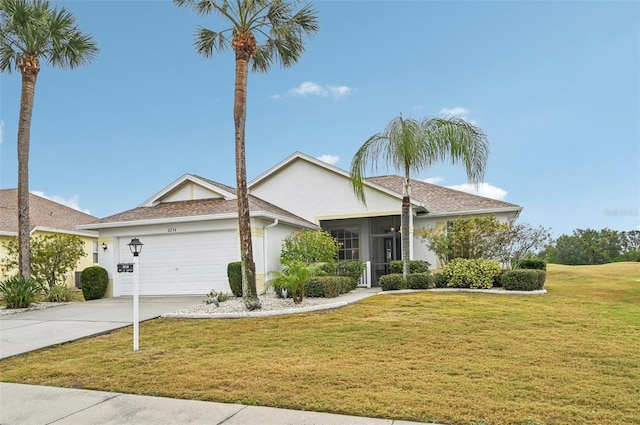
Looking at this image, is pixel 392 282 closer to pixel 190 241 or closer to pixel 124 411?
pixel 190 241

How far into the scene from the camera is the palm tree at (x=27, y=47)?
14938mm

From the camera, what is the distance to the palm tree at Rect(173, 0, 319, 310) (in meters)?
11.6

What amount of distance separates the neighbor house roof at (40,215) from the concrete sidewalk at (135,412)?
18.7 m

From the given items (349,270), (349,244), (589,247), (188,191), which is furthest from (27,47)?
(589,247)

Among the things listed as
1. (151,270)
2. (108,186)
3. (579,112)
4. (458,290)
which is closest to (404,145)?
(458,290)

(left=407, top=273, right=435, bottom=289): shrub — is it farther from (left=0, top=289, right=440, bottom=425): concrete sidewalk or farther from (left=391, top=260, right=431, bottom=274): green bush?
(left=0, top=289, right=440, bottom=425): concrete sidewalk

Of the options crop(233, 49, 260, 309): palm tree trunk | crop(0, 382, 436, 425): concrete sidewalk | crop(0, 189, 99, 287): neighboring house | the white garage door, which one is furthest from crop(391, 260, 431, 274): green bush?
crop(0, 189, 99, 287): neighboring house

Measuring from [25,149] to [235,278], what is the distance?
29.1ft

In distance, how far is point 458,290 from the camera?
1474 centimetres

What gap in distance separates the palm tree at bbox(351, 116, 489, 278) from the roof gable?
6.61m

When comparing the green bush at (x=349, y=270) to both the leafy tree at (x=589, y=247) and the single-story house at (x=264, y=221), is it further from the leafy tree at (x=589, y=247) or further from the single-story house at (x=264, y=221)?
the leafy tree at (x=589, y=247)

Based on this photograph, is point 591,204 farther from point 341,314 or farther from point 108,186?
point 108,186

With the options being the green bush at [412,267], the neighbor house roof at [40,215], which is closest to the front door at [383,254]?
the green bush at [412,267]

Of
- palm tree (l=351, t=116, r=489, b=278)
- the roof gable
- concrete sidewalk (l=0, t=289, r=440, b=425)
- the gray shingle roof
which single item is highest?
palm tree (l=351, t=116, r=489, b=278)
